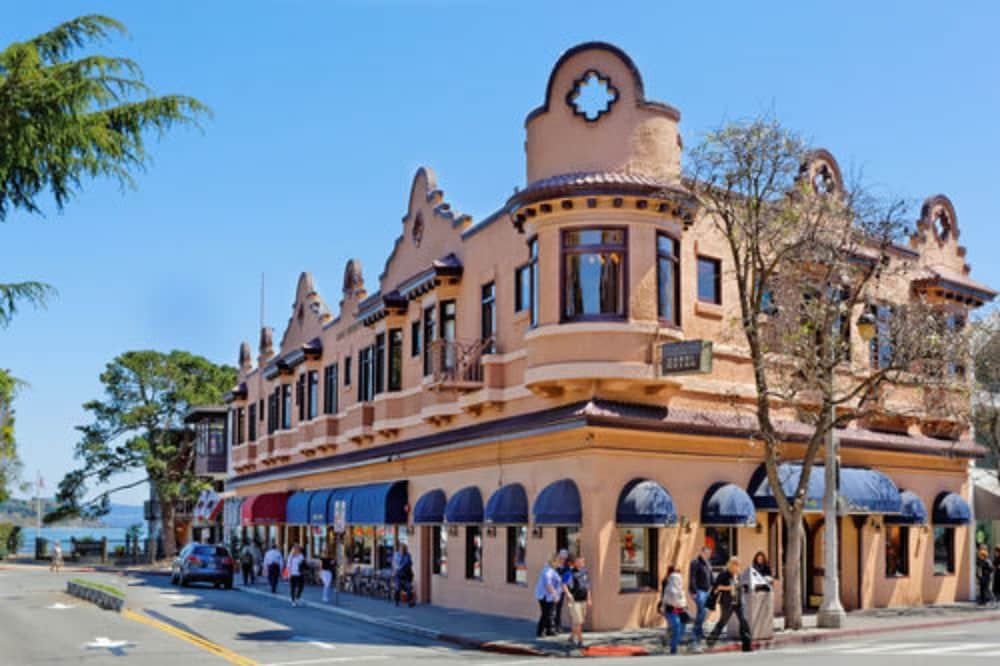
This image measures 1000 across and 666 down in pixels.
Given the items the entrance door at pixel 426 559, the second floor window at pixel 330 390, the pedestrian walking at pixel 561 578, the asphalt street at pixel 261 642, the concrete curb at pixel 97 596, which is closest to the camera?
the asphalt street at pixel 261 642

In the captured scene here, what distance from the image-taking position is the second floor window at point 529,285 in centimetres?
2602

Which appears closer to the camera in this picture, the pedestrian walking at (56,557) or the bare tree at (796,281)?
the bare tree at (796,281)

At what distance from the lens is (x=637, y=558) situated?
25.1 metres

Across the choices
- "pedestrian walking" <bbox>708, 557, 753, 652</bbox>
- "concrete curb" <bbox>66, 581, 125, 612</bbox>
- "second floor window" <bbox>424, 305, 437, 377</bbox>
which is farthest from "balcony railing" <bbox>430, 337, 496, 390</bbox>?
"concrete curb" <bbox>66, 581, 125, 612</bbox>

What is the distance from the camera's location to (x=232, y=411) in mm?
59844

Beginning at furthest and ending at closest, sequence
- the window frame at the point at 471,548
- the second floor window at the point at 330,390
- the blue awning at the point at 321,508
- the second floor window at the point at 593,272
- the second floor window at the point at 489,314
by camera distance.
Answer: the second floor window at the point at 330,390
the blue awning at the point at 321,508
the window frame at the point at 471,548
the second floor window at the point at 489,314
the second floor window at the point at 593,272

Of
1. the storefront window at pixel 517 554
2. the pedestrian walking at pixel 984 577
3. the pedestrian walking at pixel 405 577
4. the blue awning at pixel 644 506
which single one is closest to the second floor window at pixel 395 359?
the pedestrian walking at pixel 405 577

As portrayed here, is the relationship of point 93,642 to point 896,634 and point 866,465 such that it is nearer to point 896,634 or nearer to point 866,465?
point 896,634

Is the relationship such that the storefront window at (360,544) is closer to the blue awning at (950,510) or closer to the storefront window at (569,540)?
the storefront window at (569,540)

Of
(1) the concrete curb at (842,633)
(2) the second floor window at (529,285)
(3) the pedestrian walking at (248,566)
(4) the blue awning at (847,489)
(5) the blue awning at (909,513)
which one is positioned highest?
(2) the second floor window at (529,285)

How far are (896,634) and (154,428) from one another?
5510cm

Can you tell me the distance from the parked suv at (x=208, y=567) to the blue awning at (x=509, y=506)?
1833 cm

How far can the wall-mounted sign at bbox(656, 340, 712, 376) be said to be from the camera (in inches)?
936

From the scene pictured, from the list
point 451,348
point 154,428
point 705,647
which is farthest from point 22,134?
point 154,428
